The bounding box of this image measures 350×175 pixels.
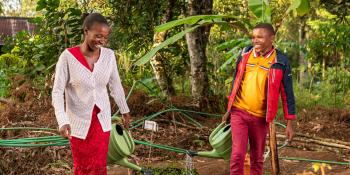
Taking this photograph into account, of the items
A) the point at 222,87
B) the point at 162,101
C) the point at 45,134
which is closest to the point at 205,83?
the point at 162,101

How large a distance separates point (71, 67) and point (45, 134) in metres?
3.18

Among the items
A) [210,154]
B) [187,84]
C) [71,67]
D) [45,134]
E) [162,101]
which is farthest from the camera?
[187,84]

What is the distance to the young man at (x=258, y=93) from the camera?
3791mm

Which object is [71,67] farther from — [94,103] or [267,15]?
[267,15]

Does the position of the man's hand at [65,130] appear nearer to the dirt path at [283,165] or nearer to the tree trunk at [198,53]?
the dirt path at [283,165]

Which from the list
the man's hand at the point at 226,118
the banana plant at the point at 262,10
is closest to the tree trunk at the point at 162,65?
the banana plant at the point at 262,10

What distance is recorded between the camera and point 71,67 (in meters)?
3.11

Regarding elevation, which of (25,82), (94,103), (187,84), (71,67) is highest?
(71,67)

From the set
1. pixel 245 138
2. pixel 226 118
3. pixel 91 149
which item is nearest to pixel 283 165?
pixel 226 118

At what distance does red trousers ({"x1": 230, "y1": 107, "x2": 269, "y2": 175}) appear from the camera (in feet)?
12.8

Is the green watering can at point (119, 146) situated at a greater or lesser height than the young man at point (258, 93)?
lesser

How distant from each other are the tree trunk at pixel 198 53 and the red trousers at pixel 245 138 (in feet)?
12.2

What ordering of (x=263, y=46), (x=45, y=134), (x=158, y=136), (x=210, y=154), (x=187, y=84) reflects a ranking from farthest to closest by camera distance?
(x=187, y=84), (x=158, y=136), (x=45, y=134), (x=210, y=154), (x=263, y=46)

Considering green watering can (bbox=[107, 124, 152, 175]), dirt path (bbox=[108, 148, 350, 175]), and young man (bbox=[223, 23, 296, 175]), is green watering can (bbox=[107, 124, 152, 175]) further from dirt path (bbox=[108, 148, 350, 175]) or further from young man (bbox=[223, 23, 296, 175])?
dirt path (bbox=[108, 148, 350, 175])
